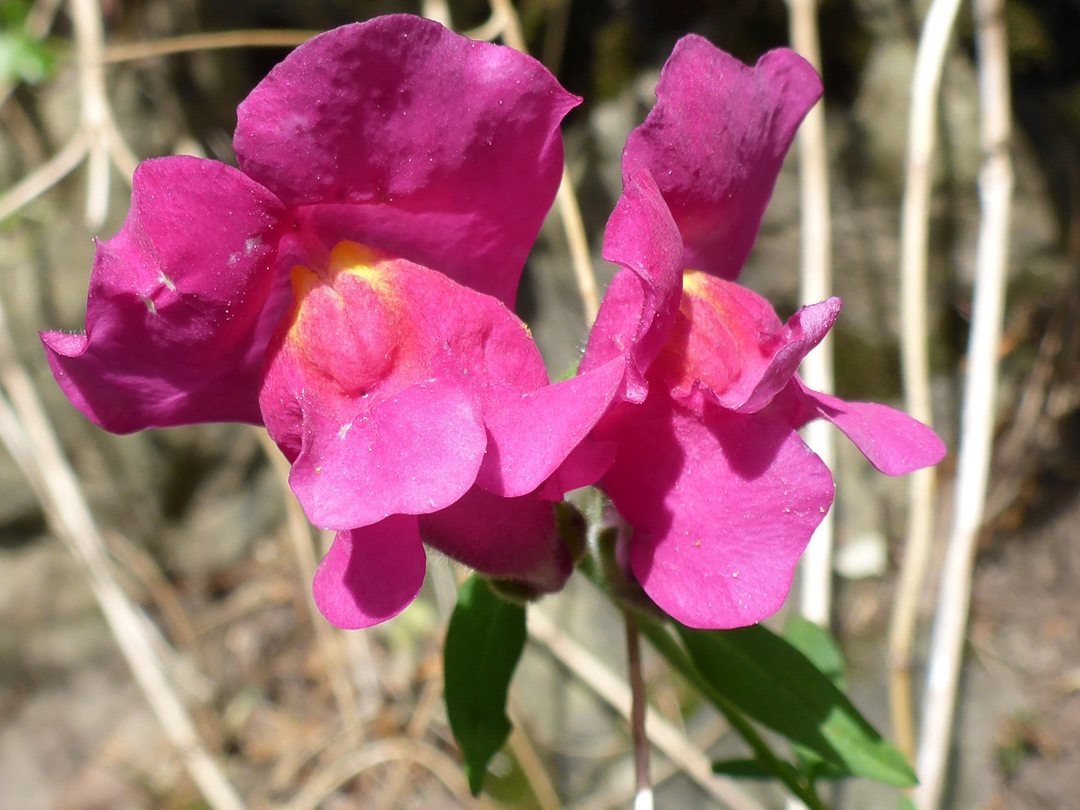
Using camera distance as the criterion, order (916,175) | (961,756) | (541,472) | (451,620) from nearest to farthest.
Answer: (541,472) → (451,620) → (916,175) → (961,756)

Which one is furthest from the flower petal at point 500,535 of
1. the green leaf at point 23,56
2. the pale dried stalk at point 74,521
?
the green leaf at point 23,56

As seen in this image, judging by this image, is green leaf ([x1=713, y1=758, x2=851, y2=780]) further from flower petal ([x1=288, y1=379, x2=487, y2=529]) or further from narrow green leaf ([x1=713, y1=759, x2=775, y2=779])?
flower petal ([x1=288, y1=379, x2=487, y2=529])

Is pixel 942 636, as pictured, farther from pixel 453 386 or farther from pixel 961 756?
pixel 453 386

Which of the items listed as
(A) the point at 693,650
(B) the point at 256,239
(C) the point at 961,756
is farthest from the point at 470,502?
(C) the point at 961,756

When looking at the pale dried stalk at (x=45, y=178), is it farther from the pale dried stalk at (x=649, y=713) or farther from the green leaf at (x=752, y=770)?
the green leaf at (x=752, y=770)

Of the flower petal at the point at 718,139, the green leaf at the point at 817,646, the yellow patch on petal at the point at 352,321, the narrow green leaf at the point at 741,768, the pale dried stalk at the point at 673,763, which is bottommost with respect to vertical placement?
the pale dried stalk at the point at 673,763

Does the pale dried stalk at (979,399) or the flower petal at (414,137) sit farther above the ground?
the flower petal at (414,137)
